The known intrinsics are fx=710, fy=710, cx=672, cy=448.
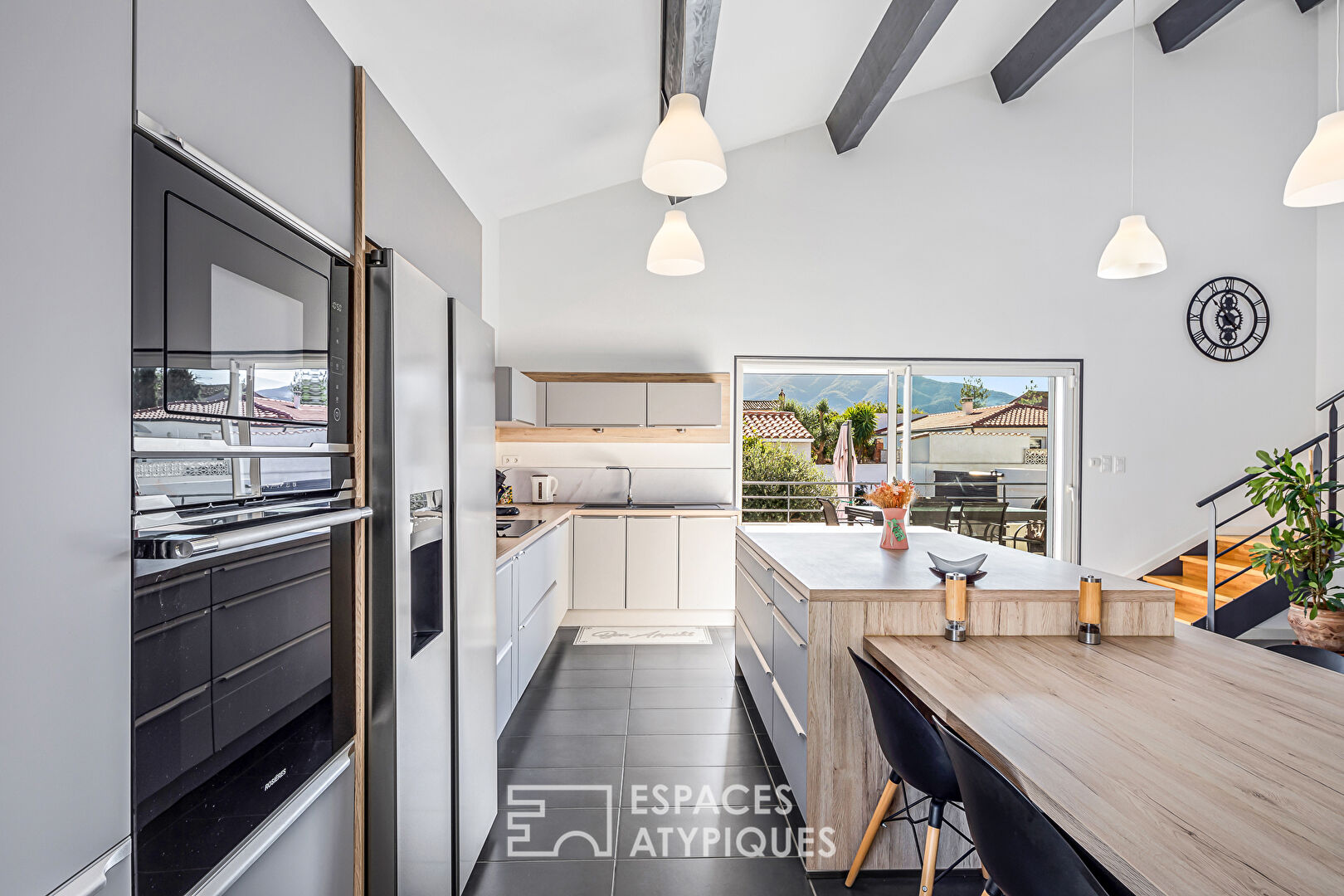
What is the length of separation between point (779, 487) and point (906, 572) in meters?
3.14

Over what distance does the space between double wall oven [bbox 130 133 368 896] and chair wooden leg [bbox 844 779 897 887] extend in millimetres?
1474

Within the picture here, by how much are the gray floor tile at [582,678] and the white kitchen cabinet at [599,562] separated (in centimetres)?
97

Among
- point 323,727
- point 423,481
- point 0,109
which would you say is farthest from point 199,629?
point 423,481

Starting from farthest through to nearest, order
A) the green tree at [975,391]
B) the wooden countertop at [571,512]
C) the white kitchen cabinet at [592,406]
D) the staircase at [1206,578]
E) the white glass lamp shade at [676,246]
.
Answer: the green tree at [975,391], the white kitchen cabinet at [592,406], the staircase at [1206,578], the wooden countertop at [571,512], the white glass lamp shade at [676,246]

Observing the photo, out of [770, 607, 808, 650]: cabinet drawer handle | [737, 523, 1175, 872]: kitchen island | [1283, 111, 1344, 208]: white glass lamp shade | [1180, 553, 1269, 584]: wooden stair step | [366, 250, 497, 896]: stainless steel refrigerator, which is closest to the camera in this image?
[366, 250, 497, 896]: stainless steel refrigerator

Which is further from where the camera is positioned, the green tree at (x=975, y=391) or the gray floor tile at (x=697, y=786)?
the green tree at (x=975, y=391)

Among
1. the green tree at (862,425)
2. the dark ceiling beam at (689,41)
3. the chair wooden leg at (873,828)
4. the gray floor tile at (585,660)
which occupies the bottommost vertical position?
the gray floor tile at (585,660)

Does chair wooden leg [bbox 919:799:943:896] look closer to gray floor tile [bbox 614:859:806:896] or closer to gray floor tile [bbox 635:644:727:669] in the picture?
gray floor tile [bbox 614:859:806:896]

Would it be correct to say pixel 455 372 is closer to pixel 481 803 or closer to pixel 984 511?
pixel 481 803

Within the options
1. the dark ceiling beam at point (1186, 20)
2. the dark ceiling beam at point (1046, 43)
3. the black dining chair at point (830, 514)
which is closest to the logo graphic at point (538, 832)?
the black dining chair at point (830, 514)

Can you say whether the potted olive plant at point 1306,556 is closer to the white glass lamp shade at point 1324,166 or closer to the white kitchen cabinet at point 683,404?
the white glass lamp shade at point 1324,166

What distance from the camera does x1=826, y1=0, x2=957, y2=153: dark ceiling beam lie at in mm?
3802

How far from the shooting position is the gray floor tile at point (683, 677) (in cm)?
381

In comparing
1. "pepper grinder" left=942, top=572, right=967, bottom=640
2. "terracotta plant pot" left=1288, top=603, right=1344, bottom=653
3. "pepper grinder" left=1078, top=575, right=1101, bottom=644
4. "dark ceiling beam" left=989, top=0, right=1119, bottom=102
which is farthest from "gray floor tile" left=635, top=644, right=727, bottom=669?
"dark ceiling beam" left=989, top=0, right=1119, bottom=102
